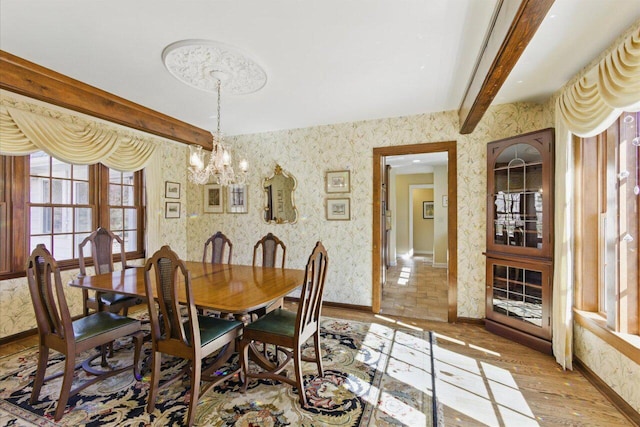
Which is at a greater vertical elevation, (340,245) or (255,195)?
(255,195)

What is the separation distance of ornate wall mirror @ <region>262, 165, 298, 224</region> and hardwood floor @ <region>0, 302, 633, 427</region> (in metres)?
2.50

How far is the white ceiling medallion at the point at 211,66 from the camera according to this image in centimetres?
220

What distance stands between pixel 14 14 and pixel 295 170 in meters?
2.96

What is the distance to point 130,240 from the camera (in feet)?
13.8

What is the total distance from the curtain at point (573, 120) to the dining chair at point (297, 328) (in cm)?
203

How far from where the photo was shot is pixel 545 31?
6.35ft

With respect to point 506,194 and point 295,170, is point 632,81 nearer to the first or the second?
point 506,194

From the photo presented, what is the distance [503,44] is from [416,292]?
154 inches

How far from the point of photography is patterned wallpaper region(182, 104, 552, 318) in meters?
3.41

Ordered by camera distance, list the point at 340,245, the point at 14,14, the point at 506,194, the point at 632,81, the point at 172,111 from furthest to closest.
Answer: the point at 340,245
the point at 172,111
the point at 506,194
the point at 14,14
the point at 632,81

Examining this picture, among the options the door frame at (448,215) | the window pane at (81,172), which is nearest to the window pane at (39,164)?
the window pane at (81,172)

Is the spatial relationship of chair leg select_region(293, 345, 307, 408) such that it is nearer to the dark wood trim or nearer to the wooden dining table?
the wooden dining table

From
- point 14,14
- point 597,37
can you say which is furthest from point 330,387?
point 14,14

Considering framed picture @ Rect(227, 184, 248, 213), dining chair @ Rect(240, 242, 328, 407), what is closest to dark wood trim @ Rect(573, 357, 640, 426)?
dining chair @ Rect(240, 242, 328, 407)
